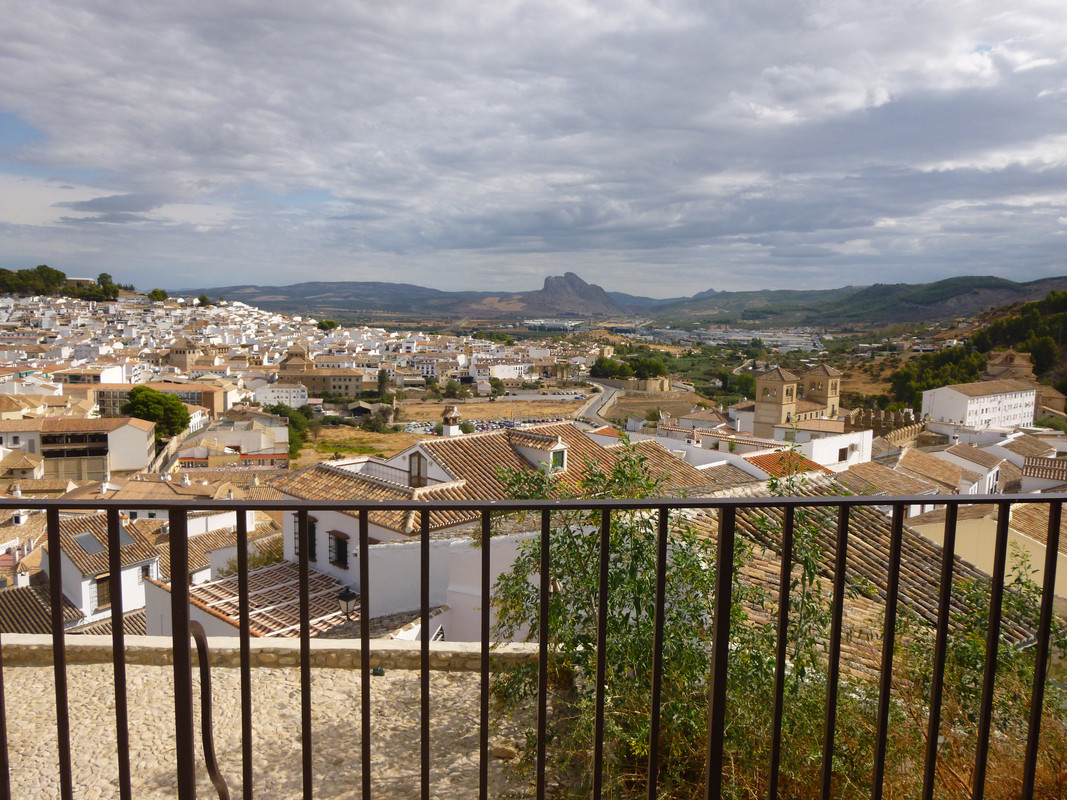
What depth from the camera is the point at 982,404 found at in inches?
1330

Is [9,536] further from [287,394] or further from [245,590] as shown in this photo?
[287,394]

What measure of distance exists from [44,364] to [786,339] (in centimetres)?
9226

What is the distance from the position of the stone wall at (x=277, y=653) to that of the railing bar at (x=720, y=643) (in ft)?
5.99

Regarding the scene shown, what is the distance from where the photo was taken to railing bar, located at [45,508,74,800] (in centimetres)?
131

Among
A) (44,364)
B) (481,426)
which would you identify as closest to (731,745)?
(481,426)

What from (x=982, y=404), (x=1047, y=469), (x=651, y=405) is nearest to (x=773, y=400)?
(x=982, y=404)

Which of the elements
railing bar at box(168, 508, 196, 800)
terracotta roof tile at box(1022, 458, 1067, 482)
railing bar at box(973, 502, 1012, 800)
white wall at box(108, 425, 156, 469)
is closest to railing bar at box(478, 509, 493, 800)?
railing bar at box(168, 508, 196, 800)

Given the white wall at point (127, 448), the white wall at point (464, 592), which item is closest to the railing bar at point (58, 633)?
the white wall at point (464, 592)

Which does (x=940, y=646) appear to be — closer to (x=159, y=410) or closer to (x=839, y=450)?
(x=839, y=450)

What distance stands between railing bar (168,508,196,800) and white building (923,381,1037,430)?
120 feet

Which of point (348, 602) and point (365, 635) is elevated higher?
point (365, 635)

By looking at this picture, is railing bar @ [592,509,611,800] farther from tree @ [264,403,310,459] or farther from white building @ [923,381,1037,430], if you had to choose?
tree @ [264,403,310,459]

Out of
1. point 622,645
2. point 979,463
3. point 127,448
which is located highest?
point 622,645

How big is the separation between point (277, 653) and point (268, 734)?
62 centimetres
